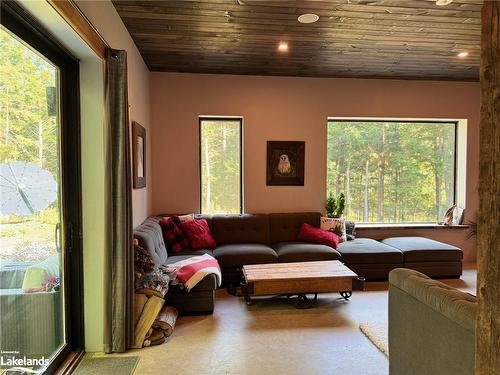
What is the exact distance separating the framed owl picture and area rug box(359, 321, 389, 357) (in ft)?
7.87

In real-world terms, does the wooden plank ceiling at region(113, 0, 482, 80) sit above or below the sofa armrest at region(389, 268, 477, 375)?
above

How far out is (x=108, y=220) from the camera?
8.00 ft

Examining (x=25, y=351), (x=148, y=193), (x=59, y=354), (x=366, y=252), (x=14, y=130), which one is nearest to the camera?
(x=14, y=130)

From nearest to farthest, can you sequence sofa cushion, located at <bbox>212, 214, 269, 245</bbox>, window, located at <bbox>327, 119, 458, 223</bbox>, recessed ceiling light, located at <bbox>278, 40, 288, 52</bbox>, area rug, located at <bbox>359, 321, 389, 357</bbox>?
area rug, located at <bbox>359, 321, 389, 357</bbox> < recessed ceiling light, located at <bbox>278, 40, 288, 52</bbox> < sofa cushion, located at <bbox>212, 214, 269, 245</bbox> < window, located at <bbox>327, 119, 458, 223</bbox>

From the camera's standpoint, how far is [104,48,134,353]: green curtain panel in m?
2.44

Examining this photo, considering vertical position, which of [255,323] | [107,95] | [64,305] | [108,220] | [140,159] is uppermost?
[107,95]

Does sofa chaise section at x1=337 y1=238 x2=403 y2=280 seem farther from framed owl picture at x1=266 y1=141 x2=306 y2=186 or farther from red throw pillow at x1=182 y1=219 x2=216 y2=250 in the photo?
red throw pillow at x1=182 y1=219 x2=216 y2=250

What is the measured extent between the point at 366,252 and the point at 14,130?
381 centimetres

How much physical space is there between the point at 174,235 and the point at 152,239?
78 centimetres

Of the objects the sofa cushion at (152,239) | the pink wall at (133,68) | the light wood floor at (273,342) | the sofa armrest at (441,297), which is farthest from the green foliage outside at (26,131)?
the sofa armrest at (441,297)

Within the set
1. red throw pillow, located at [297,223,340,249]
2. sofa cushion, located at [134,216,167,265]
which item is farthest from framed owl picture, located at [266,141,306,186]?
sofa cushion, located at [134,216,167,265]

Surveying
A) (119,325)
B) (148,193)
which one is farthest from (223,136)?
(119,325)

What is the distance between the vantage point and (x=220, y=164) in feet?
16.2

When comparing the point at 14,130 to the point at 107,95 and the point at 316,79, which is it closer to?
the point at 107,95
